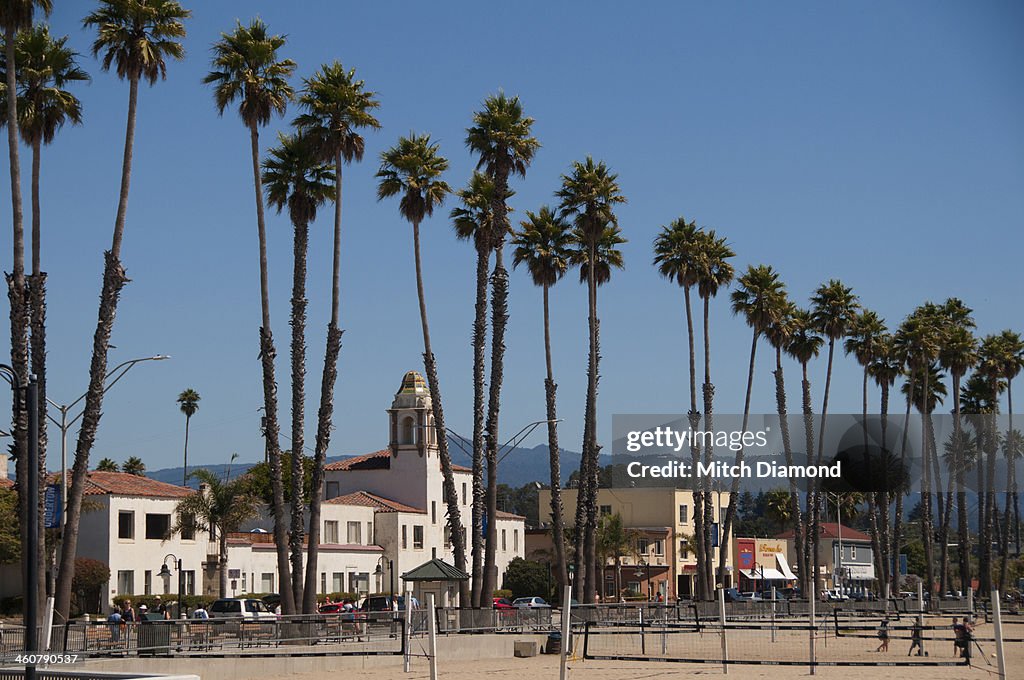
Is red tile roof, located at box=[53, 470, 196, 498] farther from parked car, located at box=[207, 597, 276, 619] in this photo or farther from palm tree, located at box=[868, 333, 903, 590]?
palm tree, located at box=[868, 333, 903, 590]

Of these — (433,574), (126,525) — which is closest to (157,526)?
(126,525)

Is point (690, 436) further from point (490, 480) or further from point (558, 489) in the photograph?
point (490, 480)

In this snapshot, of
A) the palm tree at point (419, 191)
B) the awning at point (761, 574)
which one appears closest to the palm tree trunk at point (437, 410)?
the palm tree at point (419, 191)

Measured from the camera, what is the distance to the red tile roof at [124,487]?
65062 mm

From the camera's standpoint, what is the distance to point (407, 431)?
3696 inches

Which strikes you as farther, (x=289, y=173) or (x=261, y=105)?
(x=289, y=173)

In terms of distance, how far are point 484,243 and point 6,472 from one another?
122 ft

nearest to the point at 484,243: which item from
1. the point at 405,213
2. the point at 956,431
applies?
the point at 405,213

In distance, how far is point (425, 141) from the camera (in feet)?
190

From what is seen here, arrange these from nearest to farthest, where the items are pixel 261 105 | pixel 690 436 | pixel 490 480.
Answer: pixel 261 105, pixel 490 480, pixel 690 436

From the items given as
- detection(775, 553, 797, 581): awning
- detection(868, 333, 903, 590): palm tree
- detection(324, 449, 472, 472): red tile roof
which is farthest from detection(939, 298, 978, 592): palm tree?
detection(324, 449, 472, 472): red tile roof

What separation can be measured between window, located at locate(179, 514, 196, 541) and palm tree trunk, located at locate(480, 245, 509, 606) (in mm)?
17435

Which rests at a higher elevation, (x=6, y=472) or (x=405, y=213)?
(x=405, y=213)

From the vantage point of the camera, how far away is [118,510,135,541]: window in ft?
215
